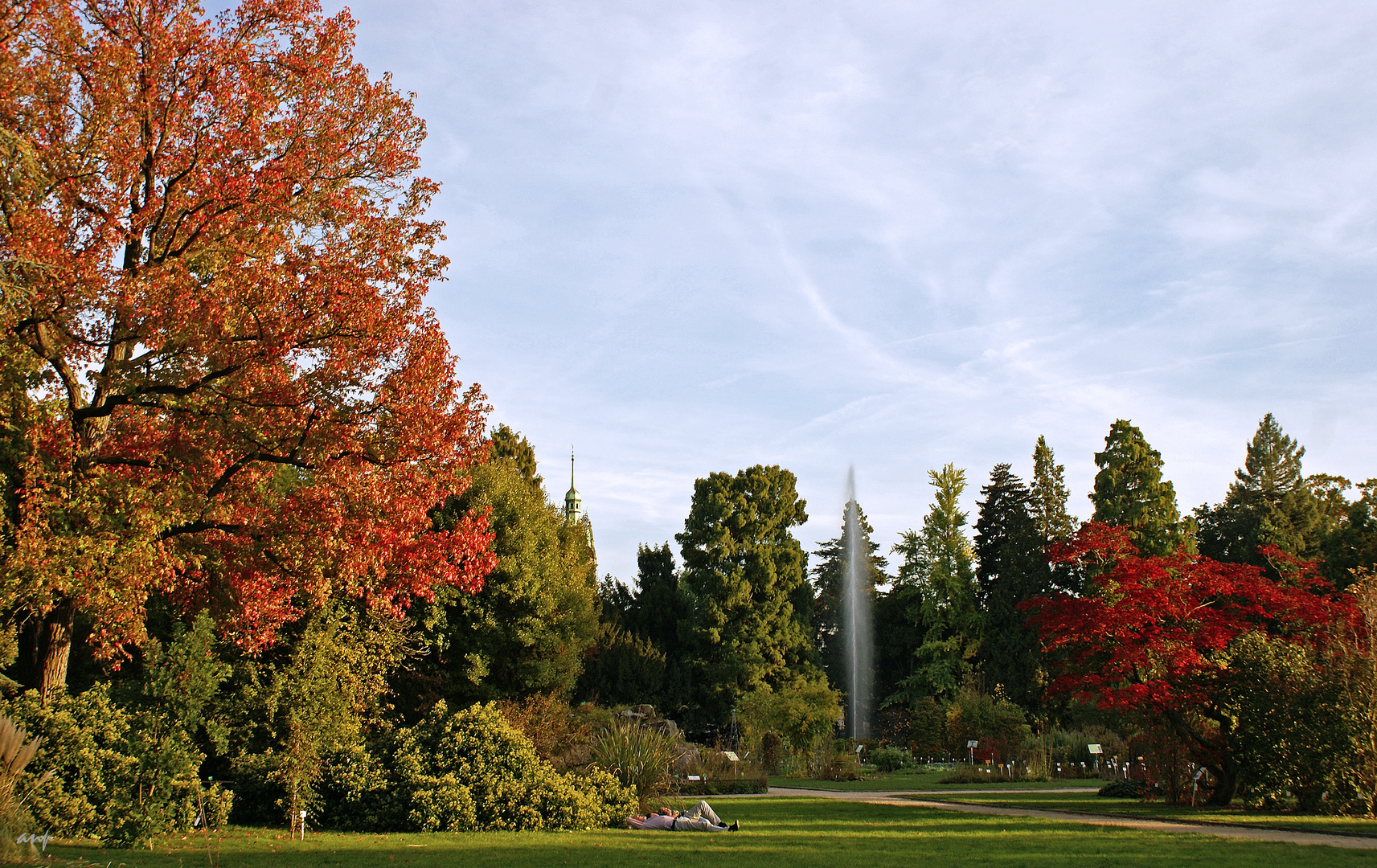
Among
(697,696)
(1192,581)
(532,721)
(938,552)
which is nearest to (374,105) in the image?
(532,721)

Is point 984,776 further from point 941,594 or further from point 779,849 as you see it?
point 941,594

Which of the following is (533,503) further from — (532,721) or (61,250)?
(61,250)

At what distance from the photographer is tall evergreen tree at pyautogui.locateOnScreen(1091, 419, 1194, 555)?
37.0 meters

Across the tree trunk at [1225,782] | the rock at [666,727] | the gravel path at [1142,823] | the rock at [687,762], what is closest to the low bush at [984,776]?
the gravel path at [1142,823]

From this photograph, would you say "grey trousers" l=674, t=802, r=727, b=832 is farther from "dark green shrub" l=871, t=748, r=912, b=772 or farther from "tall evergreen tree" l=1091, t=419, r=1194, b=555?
"tall evergreen tree" l=1091, t=419, r=1194, b=555

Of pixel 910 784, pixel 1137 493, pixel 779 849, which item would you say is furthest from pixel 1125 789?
pixel 1137 493

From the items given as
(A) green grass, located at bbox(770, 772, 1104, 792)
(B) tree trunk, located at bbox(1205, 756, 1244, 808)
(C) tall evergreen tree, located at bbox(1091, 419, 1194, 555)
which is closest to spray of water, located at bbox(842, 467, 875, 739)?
(C) tall evergreen tree, located at bbox(1091, 419, 1194, 555)

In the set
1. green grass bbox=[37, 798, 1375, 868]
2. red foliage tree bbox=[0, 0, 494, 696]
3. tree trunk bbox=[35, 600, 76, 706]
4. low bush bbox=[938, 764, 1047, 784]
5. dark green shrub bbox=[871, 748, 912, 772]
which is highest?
red foliage tree bbox=[0, 0, 494, 696]

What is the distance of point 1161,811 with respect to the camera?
14.5 metres

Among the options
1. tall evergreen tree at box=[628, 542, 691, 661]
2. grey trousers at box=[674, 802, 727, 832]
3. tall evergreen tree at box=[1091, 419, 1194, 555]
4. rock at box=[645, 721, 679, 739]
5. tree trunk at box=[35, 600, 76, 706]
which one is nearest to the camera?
tree trunk at box=[35, 600, 76, 706]

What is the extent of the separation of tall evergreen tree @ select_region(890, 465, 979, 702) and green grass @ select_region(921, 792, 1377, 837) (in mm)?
24748

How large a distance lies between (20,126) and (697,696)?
3571cm

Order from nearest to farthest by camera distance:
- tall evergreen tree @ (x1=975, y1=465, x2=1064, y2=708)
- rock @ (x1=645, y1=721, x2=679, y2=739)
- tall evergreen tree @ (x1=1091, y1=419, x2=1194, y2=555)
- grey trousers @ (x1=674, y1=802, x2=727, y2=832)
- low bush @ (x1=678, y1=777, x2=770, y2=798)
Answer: grey trousers @ (x1=674, y1=802, x2=727, y2=832) → low bush @ (x1=678, y1=777, x2=770, y2=798) → rock @ (x1=645, y1=721, x2=679, y2=739) → tall evergreen tree @ (x1=1091, y1=419, x2=1194, y2=555) → tall evergreen tree @ (x1=975, y1=465, x2=1064, y2=708)

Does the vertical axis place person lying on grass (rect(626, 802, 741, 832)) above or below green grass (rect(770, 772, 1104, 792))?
above
